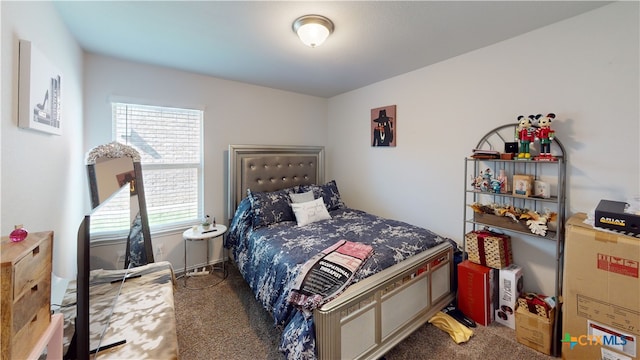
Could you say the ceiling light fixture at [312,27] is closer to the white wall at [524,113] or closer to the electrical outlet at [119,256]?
the white wall at [524,113]

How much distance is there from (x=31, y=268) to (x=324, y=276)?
52.4 inches

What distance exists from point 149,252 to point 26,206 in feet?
4.53

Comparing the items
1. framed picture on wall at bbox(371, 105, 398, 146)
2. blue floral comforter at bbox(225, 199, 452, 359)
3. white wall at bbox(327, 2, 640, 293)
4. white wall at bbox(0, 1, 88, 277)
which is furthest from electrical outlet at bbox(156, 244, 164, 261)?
framed picture on wall at bbox(371, 105, 398, 146)

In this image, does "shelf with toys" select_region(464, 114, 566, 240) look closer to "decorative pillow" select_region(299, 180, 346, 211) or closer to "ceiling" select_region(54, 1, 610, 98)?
"ceiling" select_region(54, 1, 610, 98)

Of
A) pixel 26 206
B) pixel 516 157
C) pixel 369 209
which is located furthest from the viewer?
pixel 369 209

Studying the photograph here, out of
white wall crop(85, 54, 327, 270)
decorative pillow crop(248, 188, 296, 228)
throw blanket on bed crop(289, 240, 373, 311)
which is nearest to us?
throw blanket on bed crop(289, 240, 373, 311)

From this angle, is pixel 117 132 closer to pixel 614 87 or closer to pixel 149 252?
pixel 149 252

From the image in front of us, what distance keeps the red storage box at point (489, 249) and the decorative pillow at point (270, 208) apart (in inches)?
71.1

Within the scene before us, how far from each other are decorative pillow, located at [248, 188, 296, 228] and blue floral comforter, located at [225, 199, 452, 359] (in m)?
0.07

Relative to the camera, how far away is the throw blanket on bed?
1562 millimetres

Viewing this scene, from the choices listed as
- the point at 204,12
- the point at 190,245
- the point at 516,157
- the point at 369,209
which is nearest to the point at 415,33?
the point at 516,157

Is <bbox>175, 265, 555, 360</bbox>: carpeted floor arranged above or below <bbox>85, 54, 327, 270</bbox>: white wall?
below

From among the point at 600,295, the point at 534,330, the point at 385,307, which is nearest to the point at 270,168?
the point at 385,307

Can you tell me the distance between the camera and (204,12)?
1.73 meters
